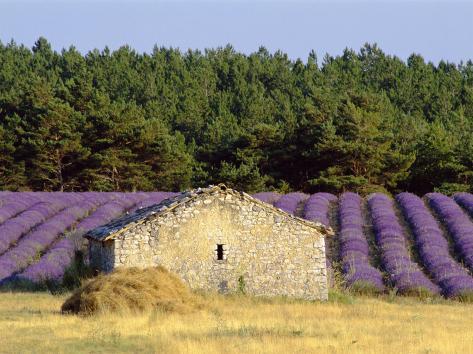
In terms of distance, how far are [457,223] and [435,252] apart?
6.45 m

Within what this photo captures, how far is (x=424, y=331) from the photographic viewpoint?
766 inches

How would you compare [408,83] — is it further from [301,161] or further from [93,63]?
[301,161]

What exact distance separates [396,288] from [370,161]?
107 ft

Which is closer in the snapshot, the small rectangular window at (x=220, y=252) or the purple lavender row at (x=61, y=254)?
the small rectangular window at (x=220, y=252)

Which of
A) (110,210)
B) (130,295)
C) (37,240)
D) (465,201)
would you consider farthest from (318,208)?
(130,295)

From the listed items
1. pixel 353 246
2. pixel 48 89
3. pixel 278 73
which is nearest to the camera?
pixel 353 246

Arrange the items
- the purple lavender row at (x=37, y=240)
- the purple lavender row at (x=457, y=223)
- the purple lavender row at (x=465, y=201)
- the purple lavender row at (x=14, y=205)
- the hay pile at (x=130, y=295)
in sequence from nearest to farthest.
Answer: the hay pile at (x=130, y=295), the purple lavender row at (x=37, y=240), the purple lavender row at (x=457, y=223), the purple lavender row at (x=14, y=205), the purple lavender row at (x=465, y=201)

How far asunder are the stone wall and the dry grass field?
2496 mm

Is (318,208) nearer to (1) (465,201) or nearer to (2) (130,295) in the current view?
(1) (465,201)

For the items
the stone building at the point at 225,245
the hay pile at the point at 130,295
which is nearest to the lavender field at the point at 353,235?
the stone building at the point at 225,245

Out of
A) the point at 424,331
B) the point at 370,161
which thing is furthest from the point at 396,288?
the point at 370,161

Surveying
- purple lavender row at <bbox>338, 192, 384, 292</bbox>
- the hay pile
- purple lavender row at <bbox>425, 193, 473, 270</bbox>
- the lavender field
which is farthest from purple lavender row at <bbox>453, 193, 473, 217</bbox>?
the hay pile

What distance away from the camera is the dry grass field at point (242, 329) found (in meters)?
16.2

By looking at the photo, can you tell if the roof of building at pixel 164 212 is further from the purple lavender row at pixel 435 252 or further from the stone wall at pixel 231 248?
the purple lavender row at pixel 435 252
